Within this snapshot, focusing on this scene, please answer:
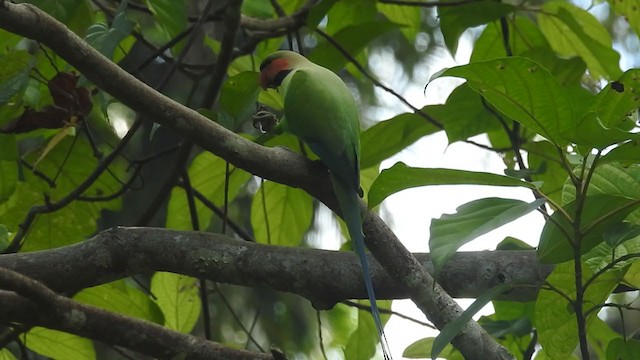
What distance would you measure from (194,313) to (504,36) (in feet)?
3.62

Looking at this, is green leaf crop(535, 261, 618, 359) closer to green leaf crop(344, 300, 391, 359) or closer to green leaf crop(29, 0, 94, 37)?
green leaf crop(344, 300, 391, 359)

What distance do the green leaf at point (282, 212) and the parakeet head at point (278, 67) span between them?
43 cm

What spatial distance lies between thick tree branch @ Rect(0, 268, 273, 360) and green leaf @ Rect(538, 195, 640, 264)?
1.68 feet

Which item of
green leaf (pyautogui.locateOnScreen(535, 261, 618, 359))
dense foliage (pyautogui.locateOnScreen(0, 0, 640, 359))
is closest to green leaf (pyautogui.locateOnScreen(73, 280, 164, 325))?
dense foliage (pyautogui.locateOnScreen(0, 0, 640, 359))

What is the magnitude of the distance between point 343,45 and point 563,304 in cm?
99

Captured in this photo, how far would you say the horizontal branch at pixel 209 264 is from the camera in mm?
1675

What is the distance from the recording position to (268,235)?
248 centimetres

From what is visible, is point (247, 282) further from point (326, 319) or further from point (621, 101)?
point (326, 319)

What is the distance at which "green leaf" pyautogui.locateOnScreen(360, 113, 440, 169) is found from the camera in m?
2.11

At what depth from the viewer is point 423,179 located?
1396 mm

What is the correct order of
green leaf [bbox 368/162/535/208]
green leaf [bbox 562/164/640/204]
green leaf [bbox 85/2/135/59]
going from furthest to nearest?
green leaf [bbox 85/2/135/59] < green leaf [bbox 562/164/640/204] < green leaf [bbox 368/162/535/208]

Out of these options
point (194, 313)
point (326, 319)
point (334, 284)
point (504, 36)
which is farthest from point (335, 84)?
point (326, 319)

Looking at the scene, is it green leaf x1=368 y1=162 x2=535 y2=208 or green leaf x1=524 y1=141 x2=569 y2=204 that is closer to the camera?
green leaf x1=368 y1=162 x2=535 y2=208

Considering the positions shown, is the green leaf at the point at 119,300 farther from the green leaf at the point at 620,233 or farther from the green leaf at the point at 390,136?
the green leaf at the point at 620,233
